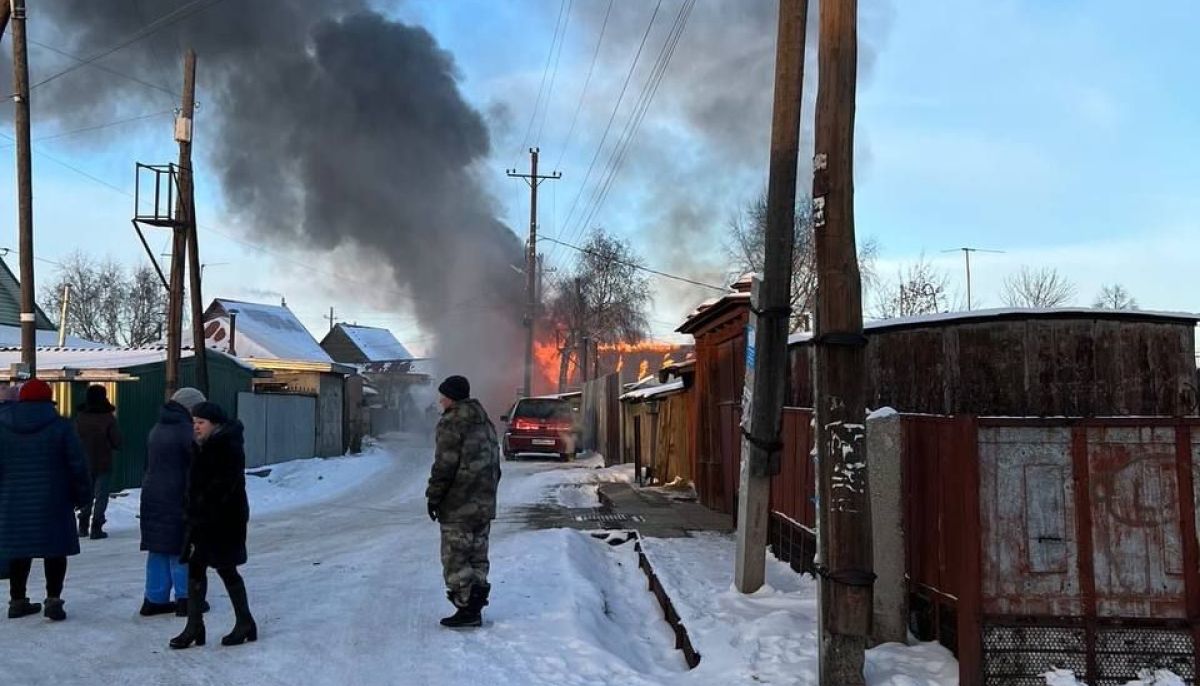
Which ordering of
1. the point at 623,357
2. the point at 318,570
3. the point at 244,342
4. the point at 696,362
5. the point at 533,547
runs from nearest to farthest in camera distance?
the point at 318,570 < the point at 533,547 < the point at 696,362 < the point at 244,342 < the point at 623,357

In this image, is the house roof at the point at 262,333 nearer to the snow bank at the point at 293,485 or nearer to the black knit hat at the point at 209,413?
the snow bank at the point at 293,485

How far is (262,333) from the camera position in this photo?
42031 mm

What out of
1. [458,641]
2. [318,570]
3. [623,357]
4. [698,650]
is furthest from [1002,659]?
[623,357]

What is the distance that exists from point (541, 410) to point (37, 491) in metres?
20.3

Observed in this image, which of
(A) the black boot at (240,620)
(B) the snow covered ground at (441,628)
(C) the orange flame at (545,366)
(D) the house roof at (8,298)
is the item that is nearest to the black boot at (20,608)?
(B) the snow covered ground at (441,628)

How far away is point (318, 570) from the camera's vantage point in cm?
843

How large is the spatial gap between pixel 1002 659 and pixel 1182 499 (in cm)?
116

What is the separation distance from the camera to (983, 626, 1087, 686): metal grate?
177 inches

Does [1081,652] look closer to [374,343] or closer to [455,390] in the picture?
[455,390]

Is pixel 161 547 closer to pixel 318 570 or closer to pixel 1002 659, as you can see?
pixel 318 570

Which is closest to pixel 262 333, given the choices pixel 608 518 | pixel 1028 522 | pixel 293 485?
pixel 293 485

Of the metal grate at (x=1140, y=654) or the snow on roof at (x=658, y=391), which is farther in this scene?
the snow on roof at (x=658, y=391)

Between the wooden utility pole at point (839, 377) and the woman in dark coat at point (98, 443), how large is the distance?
29.6 feet

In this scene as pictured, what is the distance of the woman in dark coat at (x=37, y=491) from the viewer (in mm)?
6113
